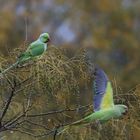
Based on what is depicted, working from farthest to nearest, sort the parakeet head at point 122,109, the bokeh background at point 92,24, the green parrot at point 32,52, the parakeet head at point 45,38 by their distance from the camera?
the bokeh background at point 92,24 < the parakeet head at point 45,38 < the green parrot at point 32,52 < the parakeet head at point 122,109

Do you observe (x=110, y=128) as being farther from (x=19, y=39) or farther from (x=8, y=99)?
(x=19, y=39)

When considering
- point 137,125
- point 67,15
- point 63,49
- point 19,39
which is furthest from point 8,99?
point 67,15

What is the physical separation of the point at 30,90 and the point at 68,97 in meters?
0.24

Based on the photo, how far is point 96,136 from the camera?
3.81 meters

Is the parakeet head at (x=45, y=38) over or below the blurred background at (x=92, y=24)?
below

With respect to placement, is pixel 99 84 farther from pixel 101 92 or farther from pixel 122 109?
pixel 122 109

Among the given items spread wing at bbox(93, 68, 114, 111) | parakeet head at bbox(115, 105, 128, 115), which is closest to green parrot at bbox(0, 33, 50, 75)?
spread wing at bbox(93, 68, 114, 111)

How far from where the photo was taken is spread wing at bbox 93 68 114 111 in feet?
12.2

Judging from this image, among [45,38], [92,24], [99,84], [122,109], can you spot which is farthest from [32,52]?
[92,24]

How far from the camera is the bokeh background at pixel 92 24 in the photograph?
1398 centimetres

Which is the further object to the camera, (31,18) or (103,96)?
(31,18)

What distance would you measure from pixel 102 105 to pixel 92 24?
1140cm

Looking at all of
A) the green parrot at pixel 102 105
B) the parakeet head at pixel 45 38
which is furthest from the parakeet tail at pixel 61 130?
the parakeet head at pixel 45 38

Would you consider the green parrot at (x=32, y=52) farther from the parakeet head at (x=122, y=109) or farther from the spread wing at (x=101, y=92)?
the parakeet head at (x=122, y=109)
